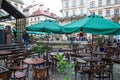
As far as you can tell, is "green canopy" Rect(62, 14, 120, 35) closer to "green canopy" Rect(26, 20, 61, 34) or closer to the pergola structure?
"green canopy" Rect(26, 20, 61, 34)

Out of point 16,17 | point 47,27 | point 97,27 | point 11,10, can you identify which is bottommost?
point 97,27

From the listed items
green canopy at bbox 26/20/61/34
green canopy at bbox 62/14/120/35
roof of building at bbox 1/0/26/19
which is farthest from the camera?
roof of building at bbox 1/0/26/19

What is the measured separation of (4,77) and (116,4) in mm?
40184

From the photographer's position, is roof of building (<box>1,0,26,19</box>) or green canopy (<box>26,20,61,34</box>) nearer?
green canopy (<box>26,20,61,34</box>)

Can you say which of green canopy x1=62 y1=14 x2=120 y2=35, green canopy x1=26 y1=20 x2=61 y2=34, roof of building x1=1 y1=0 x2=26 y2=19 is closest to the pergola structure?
roof of building x1=1 y1=0 x2=26 y2=19

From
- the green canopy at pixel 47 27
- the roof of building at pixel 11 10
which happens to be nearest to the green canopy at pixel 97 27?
the green canopy at pixel 47 27

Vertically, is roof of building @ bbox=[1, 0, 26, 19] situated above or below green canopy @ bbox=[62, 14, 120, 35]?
above

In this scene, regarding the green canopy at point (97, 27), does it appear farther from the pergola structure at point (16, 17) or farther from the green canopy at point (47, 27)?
the pergola structure at point (16, 17)

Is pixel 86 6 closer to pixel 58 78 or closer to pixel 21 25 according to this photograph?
pixel 21 25

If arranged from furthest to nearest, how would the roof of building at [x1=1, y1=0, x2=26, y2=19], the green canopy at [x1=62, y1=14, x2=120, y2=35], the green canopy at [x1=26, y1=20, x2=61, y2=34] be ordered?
the roof of building at [x1=1, y1=0, x2=26, y2=19]
the green canopy at [x1=26, y1=20, x2=61, y2=34]
the green canopy at [x1=62, y1=14, x2=120, y2=35]

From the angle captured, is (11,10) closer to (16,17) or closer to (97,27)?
(16,17)

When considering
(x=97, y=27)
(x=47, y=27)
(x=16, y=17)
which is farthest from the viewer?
(x=16, y=17)

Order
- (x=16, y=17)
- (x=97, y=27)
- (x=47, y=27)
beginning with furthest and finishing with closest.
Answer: (x=16, y=17) < (x=47, y=27) < (x=97, y=27)

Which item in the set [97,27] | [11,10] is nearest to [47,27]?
[97,27]
